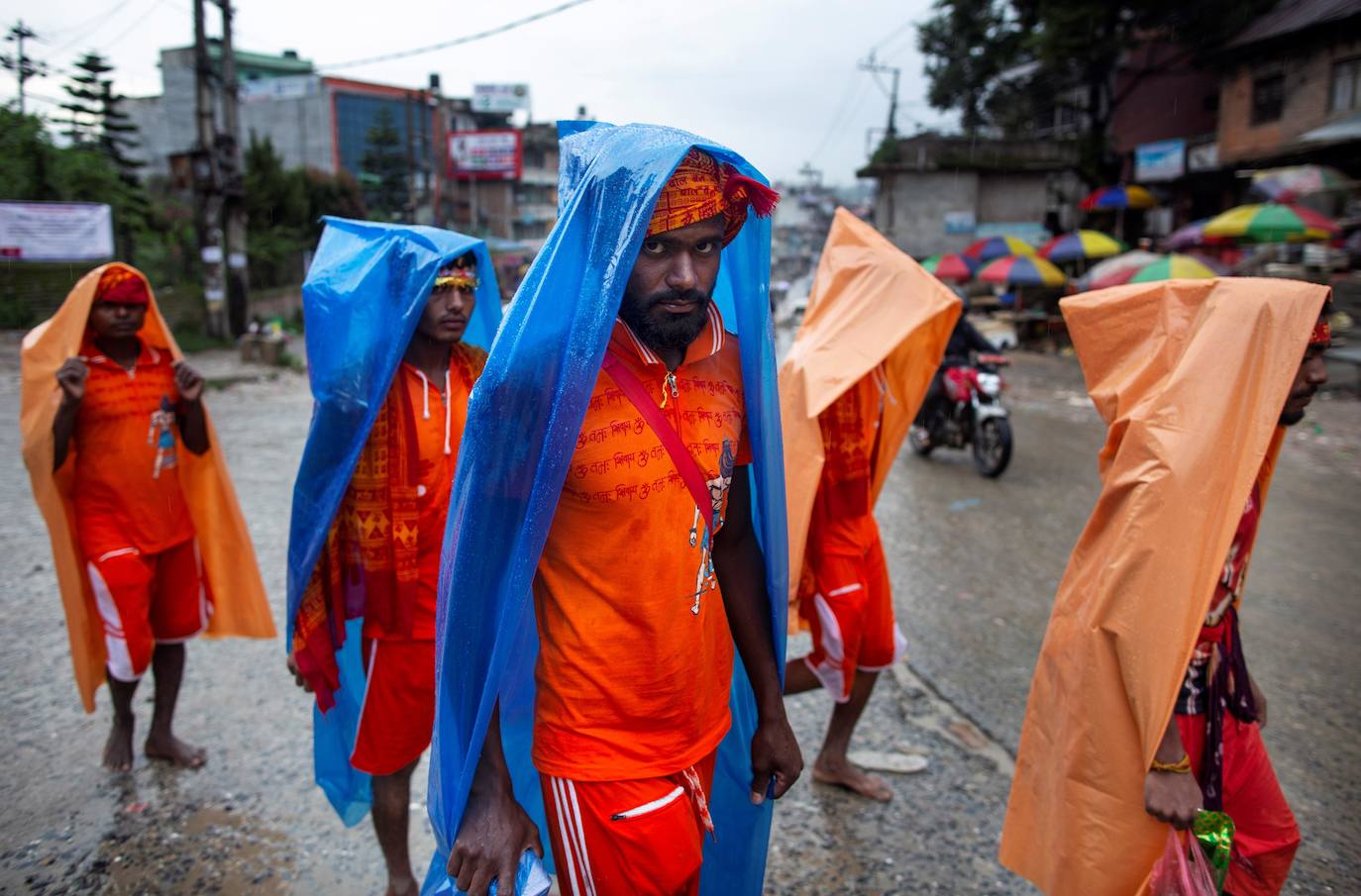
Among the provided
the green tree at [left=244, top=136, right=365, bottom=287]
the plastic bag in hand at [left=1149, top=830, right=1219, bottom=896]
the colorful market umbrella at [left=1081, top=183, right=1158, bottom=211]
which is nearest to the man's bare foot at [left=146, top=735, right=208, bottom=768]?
the plastic bag in hand at [left=1149, top=830, right=1219, bottom=896]

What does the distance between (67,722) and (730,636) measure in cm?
335

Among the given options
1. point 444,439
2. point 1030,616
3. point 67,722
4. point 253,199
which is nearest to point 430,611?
point 444,439

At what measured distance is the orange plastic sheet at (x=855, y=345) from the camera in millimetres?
3328

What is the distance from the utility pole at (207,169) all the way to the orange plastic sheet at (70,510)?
15458mm

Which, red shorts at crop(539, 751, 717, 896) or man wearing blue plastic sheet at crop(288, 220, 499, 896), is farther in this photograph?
man wearing blue plastic sheet at crop(288, 220, 499, 896)

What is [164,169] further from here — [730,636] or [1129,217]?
[730,636]

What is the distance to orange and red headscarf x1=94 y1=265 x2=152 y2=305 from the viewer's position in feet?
11.0

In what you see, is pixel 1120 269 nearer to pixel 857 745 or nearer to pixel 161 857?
pixel 857 745

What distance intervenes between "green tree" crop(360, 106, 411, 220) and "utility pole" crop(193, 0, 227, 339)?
69.5ft

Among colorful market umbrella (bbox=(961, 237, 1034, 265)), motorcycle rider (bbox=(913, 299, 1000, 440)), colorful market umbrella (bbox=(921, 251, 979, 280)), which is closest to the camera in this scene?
motorcycle rider (bbox=(913, 299, 1000, 440))

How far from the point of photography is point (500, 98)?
5359 cm

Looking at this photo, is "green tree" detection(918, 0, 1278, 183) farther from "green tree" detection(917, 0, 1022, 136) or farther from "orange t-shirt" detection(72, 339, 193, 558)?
"orange t-shirt" detection(72, 339, 193, 558)

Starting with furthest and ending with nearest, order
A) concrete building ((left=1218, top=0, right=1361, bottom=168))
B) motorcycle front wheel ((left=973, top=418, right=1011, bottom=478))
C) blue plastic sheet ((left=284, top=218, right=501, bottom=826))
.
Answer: concrete building ((left=1218, top=0, right=1361, bottom=168)) < motorcycle front wheel ((left=973, top=418, right=1011, bottom=478)) < blue plastic sheet ((left=284, top=218, right=501, bottom=826))

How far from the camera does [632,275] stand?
170 cm
